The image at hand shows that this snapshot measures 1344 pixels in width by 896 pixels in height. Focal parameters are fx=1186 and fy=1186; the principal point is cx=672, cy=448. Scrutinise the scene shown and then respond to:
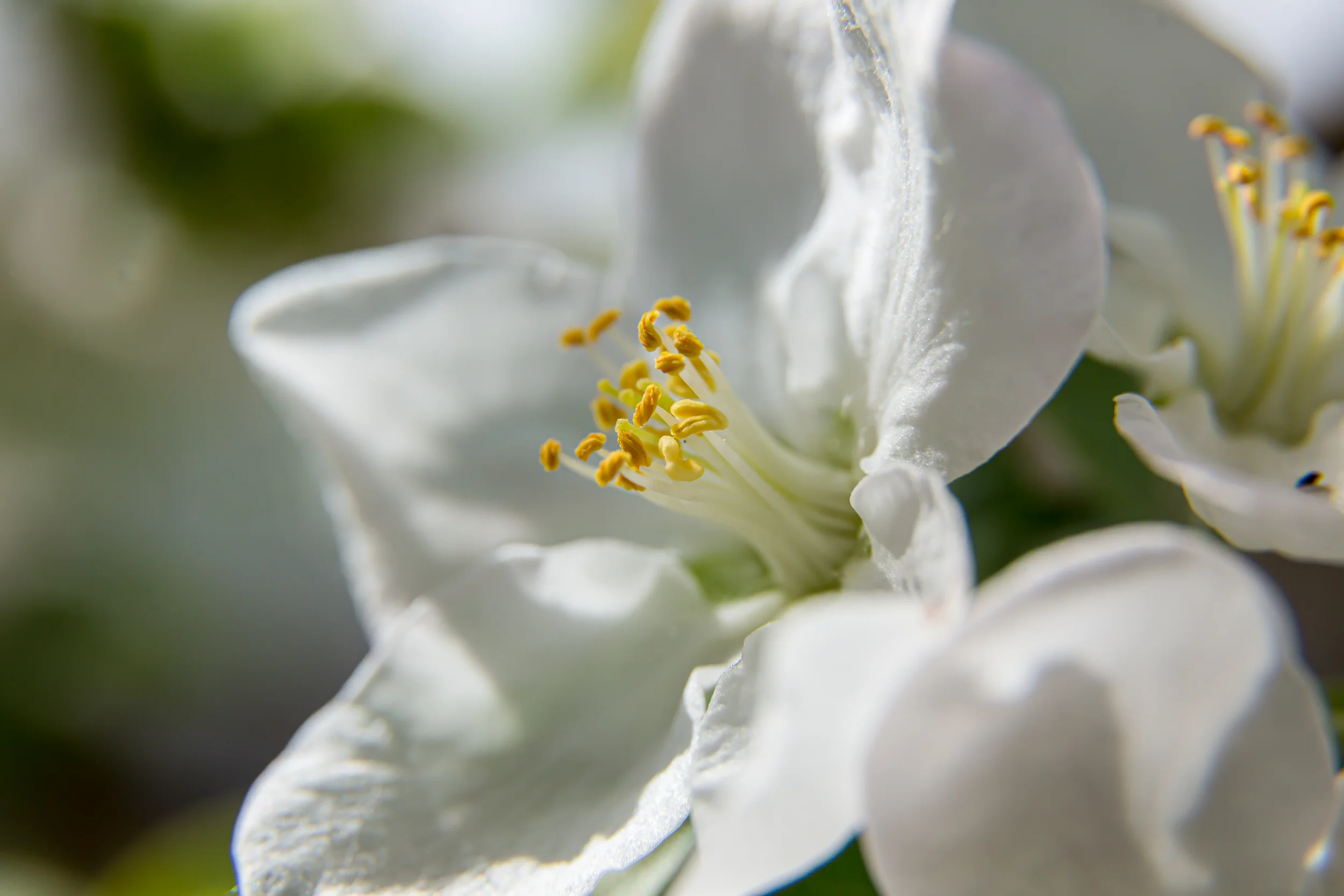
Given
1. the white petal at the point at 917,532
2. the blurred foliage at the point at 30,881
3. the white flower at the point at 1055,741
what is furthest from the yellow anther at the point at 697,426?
the blurred foliage at the point at 30,881

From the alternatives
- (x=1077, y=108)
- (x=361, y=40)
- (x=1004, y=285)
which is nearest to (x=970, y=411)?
(x=1004, y=285)

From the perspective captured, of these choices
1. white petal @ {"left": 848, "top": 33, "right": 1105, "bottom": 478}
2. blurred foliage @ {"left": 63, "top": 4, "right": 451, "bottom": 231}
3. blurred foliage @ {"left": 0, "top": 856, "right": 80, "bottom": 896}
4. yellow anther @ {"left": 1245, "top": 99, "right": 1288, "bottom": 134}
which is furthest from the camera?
blurred foliage @ {"left": 63, "top": 4, "right": 451, "bottom": 231}

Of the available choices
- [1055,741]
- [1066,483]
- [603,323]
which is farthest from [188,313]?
[1055,741]

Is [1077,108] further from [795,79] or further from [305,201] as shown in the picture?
[305,201]

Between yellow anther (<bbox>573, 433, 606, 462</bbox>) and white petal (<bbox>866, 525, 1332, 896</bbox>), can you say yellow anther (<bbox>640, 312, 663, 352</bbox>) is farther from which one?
white petal (<bbox>866, 525, 1332, 896</bbox>)

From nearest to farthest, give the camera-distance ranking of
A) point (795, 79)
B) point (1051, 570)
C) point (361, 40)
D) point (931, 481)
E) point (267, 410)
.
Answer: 1. point (1051, 570)
2. point (931, 481)
3. point (795, 79)
4. point (361, 40)
5. point (267, 410)

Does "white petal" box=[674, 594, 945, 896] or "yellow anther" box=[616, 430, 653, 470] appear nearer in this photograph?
"white petal" box=[674, 594, 945, 896]

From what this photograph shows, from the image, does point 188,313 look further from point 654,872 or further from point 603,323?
point 654,872

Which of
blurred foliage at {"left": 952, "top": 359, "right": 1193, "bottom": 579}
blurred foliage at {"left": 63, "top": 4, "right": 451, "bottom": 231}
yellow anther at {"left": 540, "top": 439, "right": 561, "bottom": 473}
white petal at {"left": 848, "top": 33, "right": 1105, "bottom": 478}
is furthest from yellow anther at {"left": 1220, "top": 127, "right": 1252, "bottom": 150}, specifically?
blurred foliage at {"left": 63, "top": 4, "right": 451, "bottom": 231}
